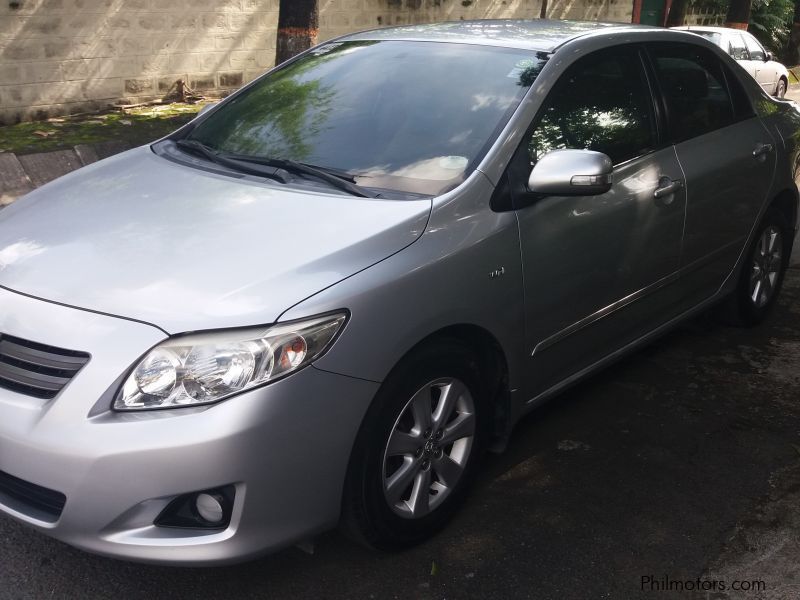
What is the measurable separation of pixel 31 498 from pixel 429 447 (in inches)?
49.5

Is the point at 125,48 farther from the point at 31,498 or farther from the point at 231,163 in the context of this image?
the point at 31,498

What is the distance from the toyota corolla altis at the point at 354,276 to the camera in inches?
103

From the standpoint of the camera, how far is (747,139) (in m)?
4.86

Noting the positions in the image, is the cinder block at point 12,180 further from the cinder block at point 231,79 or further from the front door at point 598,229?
the front door at point 598,229

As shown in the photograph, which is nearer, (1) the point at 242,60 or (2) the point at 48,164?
(2) the point at 48,164

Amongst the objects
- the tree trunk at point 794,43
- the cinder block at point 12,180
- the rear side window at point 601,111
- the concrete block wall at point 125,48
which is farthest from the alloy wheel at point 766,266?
the tree trunk at point 794,43

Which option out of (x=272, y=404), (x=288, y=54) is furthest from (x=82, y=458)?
(x=288, y=54)

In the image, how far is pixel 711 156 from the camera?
4535 mm

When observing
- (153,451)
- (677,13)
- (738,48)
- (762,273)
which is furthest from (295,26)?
(677,13)

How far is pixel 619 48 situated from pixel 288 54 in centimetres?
570

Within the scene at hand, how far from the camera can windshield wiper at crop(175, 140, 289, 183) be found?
3.56 metres

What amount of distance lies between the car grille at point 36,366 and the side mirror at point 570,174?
1673mm

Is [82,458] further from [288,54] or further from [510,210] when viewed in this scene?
[288,54]

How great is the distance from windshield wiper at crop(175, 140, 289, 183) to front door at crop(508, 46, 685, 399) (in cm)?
89
